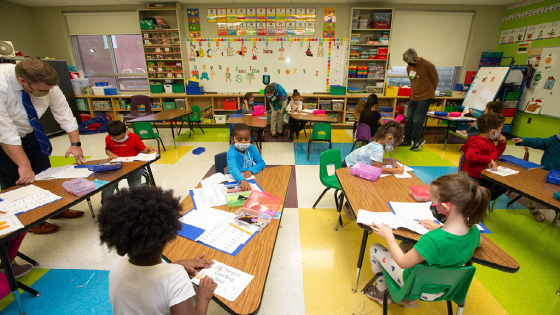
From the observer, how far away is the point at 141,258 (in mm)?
917

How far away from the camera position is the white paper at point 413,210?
1.59 metres

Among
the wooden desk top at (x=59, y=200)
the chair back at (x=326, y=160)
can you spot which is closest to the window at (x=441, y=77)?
the chair back at (x=326, y=160)

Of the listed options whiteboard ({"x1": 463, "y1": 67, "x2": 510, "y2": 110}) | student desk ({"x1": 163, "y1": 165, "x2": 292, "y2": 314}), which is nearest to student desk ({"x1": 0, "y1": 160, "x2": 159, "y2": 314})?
student desk ({"x1": 163, "y1": 165, "x2": 292, "y2": 314})

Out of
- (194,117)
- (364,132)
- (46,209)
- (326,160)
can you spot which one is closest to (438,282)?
(326,160)

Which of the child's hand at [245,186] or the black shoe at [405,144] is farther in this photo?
the black shoe at [405,144]

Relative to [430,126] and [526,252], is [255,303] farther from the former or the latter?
[430,126]

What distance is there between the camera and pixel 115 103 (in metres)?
6.98

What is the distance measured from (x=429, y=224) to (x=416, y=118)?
14.5 feet

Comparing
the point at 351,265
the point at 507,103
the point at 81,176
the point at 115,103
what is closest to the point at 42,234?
the point at 81,176

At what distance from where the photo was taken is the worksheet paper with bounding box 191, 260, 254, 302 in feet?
3.33

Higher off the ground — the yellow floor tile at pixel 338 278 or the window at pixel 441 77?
the window at pixel 441 77

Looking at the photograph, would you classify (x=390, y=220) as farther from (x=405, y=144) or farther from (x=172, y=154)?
(x=405, y=144)

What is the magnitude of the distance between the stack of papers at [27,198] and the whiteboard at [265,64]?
5696 millimetres

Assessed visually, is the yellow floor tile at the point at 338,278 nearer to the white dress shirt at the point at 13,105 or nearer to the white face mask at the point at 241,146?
the white face mask at the point at 241,146
